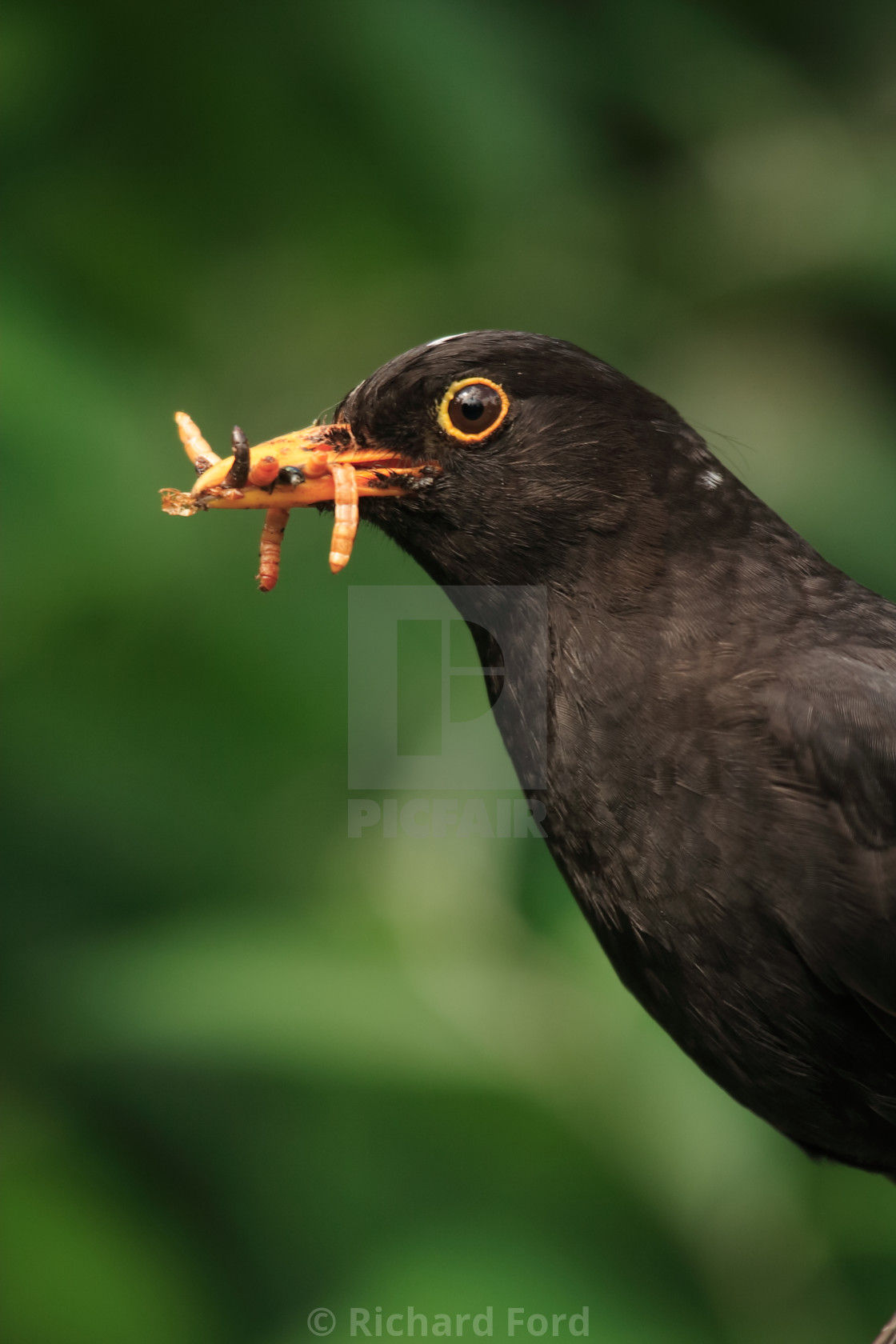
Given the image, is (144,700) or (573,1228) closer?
(573,1228)

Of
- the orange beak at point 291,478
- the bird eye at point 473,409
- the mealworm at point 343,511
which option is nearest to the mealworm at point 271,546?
the orange beak at point 291,478

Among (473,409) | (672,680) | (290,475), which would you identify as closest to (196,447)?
(290,475)

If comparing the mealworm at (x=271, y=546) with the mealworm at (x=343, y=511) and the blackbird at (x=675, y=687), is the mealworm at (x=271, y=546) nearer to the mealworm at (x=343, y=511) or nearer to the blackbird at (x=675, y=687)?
the blackbird at (x=675, y=687)

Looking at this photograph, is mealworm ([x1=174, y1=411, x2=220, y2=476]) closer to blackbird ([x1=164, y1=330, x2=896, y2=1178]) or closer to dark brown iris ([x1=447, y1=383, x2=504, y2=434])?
blackbird ([x1=164, y1=330, x2=896, y2=1178])

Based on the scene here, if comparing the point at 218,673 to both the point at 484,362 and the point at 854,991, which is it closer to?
the point at 484,362

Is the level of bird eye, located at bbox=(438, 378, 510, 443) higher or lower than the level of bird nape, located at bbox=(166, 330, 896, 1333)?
higher

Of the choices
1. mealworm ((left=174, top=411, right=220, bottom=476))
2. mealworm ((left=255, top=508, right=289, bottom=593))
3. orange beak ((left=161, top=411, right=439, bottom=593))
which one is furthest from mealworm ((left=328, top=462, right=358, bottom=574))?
mealworm ((left=174, top=411, right=220, bottom=476))

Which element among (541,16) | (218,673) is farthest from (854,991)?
(541,16)
